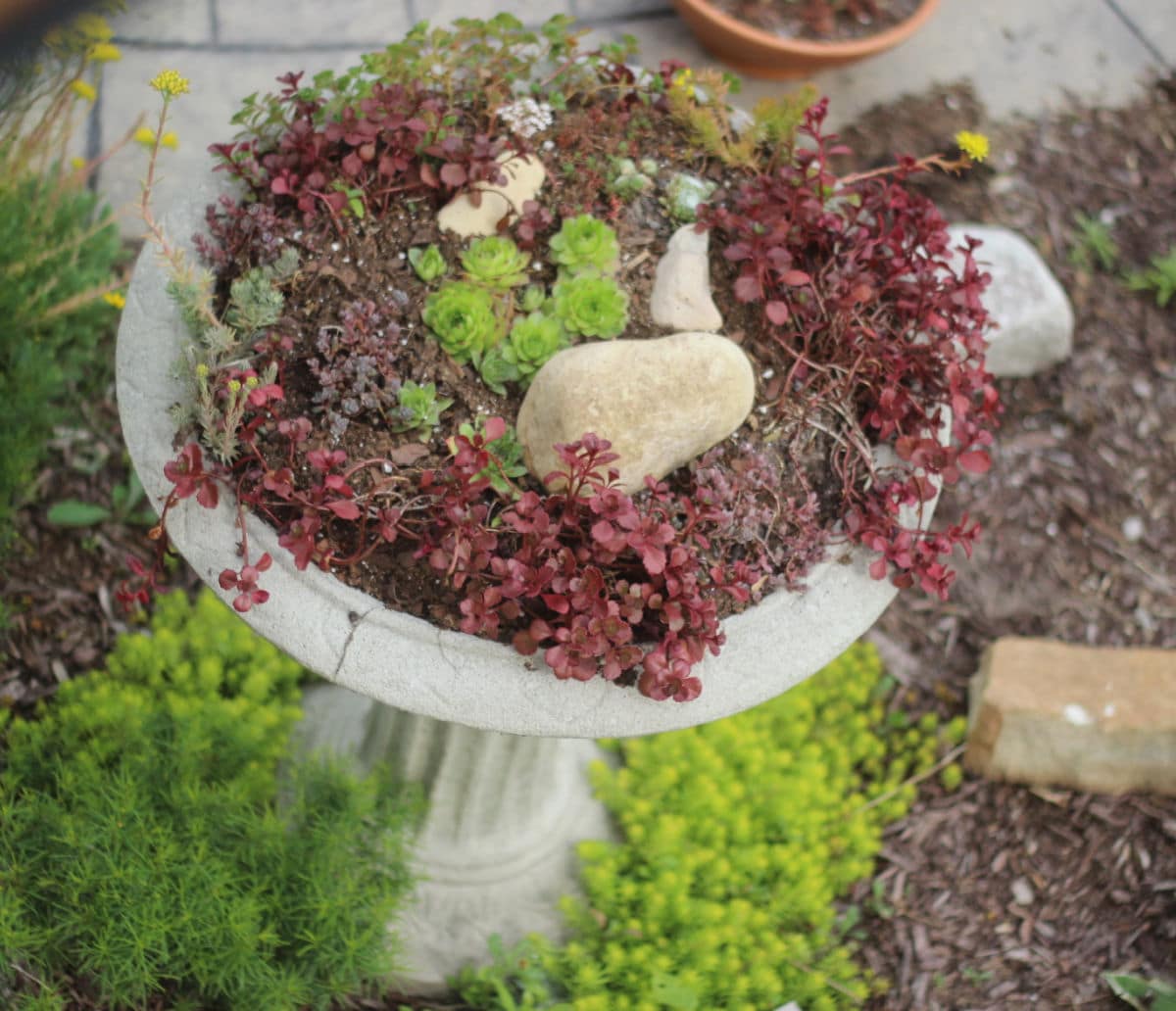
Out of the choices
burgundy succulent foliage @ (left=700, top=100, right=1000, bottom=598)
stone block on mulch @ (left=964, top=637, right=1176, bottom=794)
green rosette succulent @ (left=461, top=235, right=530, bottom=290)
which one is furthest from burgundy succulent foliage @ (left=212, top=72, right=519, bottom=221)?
stone block on mulch @ (left=964, top=637, right=1176, bottom=794)

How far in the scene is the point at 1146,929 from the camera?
271 centimetres

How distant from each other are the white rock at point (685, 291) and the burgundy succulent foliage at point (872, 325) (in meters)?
0.06

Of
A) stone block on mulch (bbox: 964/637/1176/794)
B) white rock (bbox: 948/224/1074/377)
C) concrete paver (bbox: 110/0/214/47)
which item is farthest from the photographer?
concrete paver (bbox: 110/0/214/47)

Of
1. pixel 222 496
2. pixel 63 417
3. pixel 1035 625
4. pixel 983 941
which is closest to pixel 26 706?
pixel 63 417

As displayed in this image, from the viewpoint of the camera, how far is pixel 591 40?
4031mm

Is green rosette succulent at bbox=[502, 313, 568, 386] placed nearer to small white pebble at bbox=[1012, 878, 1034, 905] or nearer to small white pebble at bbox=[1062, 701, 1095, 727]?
small white pebble at bbox=[1062, 701, 1095, 727]

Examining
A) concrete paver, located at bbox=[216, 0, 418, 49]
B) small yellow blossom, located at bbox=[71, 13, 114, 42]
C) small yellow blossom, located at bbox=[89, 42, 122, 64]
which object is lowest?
concrete paver, located at bbox=[216, 0, 418, 49]

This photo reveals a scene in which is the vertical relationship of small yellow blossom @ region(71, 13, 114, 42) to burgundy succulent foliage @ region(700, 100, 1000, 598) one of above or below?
above

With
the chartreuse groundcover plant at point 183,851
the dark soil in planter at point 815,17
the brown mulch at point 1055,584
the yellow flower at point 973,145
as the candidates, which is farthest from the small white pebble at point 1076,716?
the dark soil in planter at point 815,17

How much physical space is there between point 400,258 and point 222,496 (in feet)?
1.74

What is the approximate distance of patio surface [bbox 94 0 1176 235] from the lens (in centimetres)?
365

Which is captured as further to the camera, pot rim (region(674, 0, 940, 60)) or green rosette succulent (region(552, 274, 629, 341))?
pot rim (region(674, 0, 940, 60))

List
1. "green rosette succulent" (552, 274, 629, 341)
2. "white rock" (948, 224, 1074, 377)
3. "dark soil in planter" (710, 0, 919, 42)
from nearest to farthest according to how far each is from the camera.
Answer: "green rosette succulent" (552, 274, 629, 341), "white rock" (948, 224, 1074, 377), "dark soil in planter" (710, 0, 919, 42)

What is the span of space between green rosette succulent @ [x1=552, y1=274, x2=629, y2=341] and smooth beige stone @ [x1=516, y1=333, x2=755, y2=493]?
0.17ft
